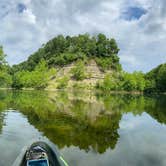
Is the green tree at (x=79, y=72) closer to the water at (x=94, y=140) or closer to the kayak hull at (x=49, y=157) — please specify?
the water at (x=94, y=140)

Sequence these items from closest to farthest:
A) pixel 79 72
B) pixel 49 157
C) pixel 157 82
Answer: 1. pixel 49 157
2. pixel 157 82
3. pixel 79 72

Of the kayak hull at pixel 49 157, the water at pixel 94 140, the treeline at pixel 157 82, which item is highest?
the treeline at pixel 157 82

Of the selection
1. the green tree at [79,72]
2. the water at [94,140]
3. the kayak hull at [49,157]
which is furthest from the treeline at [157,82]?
the kayak hull at [49,157]

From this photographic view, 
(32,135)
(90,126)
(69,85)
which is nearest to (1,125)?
(32,135)

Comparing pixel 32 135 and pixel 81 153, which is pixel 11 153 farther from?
pixel 32 135

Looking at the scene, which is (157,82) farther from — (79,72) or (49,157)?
(49,157)

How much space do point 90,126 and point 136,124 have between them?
6.67 m

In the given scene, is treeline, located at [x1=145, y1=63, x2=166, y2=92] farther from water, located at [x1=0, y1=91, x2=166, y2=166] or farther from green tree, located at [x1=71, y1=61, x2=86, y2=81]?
water, located at [x1=0, y1=91, x2=166, y2=166]

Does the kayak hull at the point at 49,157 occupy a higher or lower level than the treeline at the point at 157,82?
lower

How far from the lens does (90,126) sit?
3172cm

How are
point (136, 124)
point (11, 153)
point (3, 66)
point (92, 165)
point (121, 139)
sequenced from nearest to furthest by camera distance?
1. point (92, 165)
2. point (11, 153)
3. point (121, 139)
4. point (136, 124)
5. point (3, 66)

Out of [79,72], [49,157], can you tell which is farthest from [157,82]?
[49,157]

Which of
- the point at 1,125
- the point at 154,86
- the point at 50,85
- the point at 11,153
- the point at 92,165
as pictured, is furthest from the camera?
the point at 50,85

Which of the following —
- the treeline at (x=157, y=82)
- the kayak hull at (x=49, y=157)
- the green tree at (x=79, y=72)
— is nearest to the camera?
the kayak hull at (x=49, y=157)
